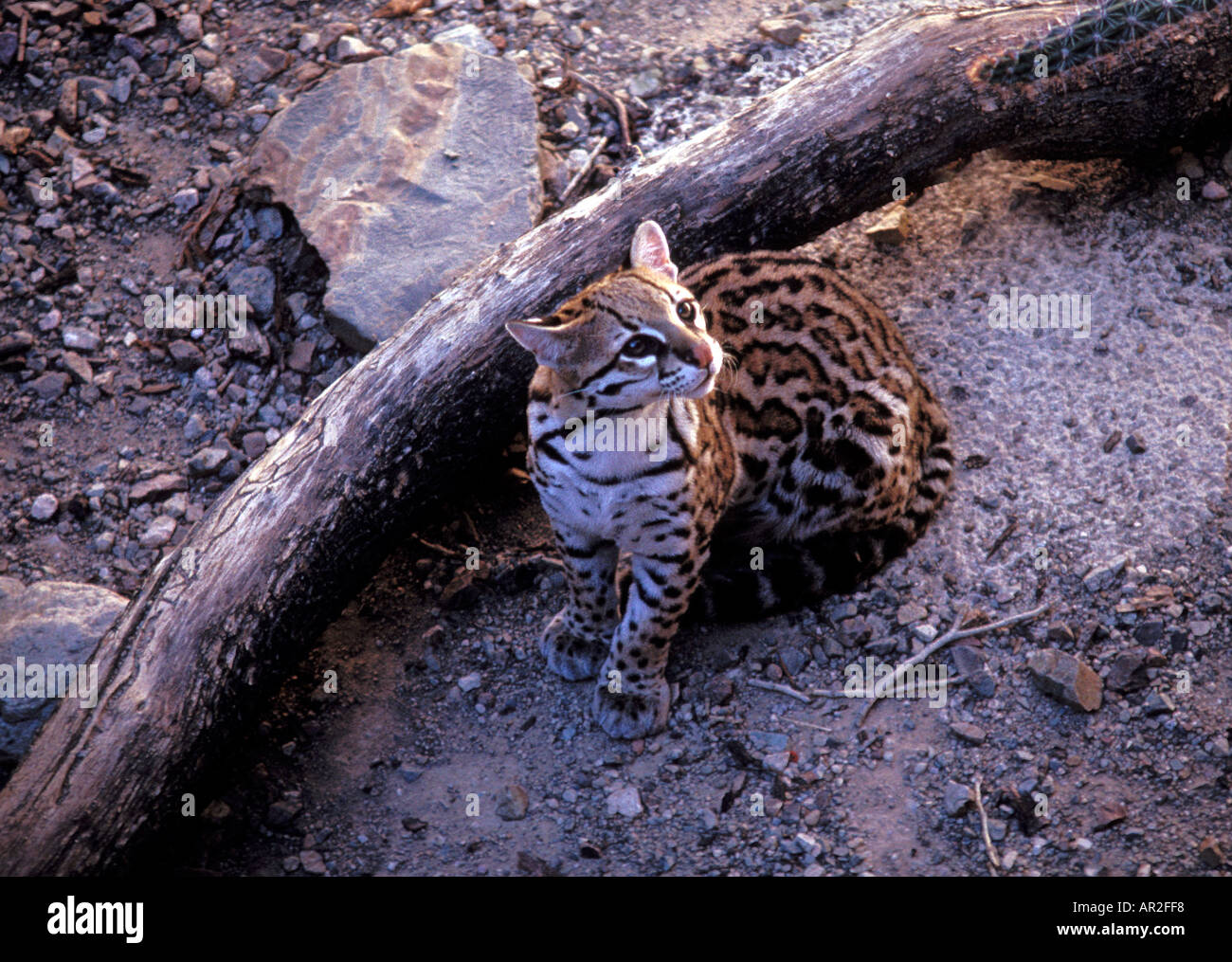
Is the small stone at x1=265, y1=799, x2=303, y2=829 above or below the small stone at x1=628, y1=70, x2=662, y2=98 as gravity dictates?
below

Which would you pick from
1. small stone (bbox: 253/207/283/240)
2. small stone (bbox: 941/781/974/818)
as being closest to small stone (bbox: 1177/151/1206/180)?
small stone (bbox: 941/781/974/818)

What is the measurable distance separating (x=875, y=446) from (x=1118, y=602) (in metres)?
1.32

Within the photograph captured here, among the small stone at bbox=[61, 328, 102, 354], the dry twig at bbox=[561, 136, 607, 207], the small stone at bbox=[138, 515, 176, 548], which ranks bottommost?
the small stone at bbox=[138, 515, 176, 548]

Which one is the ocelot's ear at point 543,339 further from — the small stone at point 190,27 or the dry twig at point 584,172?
the small stone at point 190,27

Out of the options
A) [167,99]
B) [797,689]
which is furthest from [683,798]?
[167,99]

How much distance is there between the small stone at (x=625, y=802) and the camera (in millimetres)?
4680

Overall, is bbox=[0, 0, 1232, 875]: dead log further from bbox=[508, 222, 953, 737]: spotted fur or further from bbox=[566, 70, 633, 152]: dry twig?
bbox=[566, 70, 633, 152]: dry twig

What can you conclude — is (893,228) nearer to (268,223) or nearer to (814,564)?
(814,564)

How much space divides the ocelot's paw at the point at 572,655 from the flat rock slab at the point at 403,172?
78.8 inches

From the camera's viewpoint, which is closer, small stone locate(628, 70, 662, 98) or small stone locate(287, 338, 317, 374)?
small stone locate(287, 338, 317, 374)

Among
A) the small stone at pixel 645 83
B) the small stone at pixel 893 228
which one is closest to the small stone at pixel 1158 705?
the small stone at pixel 893 228

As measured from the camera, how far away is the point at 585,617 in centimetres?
515

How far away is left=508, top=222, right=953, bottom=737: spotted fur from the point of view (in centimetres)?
438

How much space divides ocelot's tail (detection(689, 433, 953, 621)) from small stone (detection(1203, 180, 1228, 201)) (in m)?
2.42
